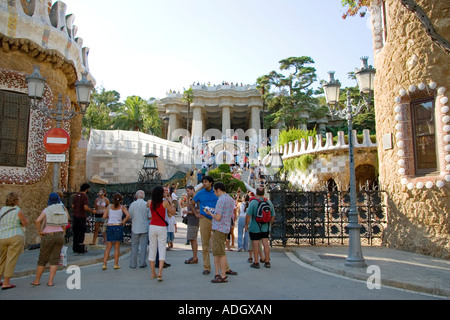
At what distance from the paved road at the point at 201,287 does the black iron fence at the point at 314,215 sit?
9.85 ft

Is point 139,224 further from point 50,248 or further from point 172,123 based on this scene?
point 172,123

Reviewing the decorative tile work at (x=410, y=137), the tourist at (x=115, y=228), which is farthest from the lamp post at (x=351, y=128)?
the tourist at (x=115, y=228)

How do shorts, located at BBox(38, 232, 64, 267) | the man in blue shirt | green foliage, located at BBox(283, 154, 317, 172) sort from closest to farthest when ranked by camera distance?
1. shorts, located at BBox(38, 232, 64, 267)
2. the man in blue shirt
3. green foliage, located at BBox(283, 154, 317, 172)

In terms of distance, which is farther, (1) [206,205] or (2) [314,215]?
(2) [314,215]

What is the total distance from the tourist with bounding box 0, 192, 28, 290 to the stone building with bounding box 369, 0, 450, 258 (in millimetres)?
9356

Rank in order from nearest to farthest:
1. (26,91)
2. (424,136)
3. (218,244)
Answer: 1. (218,244)
2. (424,136)
3. (26,91)

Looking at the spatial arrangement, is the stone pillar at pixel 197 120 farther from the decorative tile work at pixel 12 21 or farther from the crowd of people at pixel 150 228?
the crowd of people at pixel 150 228

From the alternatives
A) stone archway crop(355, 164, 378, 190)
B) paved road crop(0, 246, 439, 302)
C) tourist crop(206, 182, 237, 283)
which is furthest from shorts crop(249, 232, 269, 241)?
stone archway crop(355, 164, 378, 190)

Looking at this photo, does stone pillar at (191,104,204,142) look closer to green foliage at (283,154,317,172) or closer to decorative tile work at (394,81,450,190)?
green foliage at (283,154,317,172)

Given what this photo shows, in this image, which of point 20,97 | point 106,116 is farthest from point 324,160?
point 106,116

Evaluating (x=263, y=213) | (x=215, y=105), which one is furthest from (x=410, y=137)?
(x=215, y=105)

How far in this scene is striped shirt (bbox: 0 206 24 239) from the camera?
5.99 m

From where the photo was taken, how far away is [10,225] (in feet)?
19.8

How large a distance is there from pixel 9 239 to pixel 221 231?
3.53m
